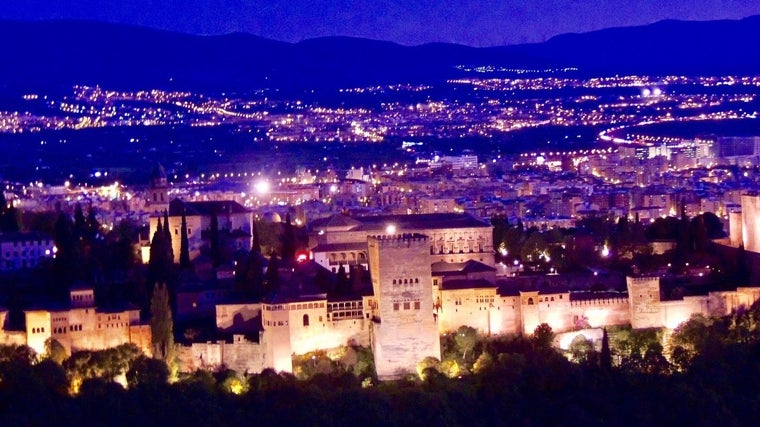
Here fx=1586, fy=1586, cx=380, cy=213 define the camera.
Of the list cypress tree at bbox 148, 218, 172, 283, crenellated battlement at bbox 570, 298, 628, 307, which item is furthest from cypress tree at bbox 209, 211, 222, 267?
crenellated battlement at bbox 570, 298, 628, 307

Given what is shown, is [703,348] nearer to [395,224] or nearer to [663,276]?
[663,276]

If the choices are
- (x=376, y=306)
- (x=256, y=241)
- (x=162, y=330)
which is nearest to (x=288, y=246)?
(x=256, y=241)

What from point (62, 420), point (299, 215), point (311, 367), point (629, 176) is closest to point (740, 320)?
point (311, 367)

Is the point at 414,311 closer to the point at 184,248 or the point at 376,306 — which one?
the point at 376,306

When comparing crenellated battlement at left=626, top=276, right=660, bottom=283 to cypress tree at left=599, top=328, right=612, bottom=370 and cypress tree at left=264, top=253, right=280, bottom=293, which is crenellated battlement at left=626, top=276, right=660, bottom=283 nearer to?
cypress tree at left=599, top=328, right=612, bottom=370

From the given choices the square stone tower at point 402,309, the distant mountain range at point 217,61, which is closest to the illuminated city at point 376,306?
the square stone tower at point 402,309
